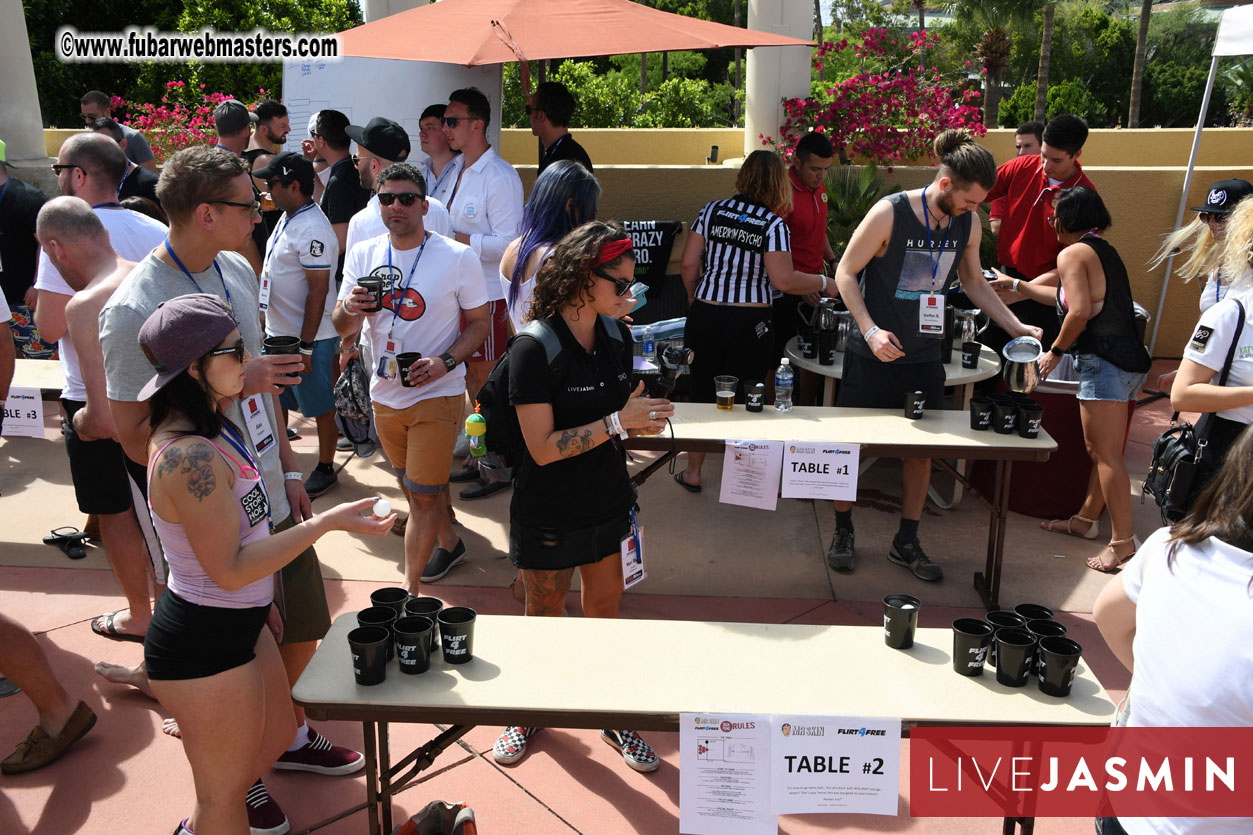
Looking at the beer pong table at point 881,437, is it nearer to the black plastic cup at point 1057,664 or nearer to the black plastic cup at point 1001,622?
the black plastic cup at point 1001,622

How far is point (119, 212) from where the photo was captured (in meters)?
3.90

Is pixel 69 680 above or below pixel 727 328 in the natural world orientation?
below

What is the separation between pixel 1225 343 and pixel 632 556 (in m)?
2.26

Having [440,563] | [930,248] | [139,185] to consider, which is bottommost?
[440,563]

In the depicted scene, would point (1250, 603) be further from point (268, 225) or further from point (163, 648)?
point (268, 225)

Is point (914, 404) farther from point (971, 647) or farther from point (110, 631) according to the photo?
point (110, 631)

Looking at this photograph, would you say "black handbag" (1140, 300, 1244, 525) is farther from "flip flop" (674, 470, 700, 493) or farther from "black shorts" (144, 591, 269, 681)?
"black shorts" (144, 591, 269, 681)

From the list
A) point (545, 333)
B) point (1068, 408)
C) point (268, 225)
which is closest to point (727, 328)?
point (1068, 408)

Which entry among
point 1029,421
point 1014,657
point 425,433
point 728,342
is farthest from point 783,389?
point 1014,657

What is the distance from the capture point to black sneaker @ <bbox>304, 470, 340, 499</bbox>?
18.4 ft

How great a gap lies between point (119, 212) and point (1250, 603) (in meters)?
4.02

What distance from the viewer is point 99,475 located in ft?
12.5

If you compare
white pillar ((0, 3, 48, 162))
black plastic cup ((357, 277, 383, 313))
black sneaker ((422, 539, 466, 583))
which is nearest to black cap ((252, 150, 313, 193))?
black plastic cup ((357, 277, 383, 313))

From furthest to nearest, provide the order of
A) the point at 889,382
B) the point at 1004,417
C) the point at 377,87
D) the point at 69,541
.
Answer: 1. the point at 377,87
2. the point at 69,541
3. the point at 889,382
4. the point at 1004,417
